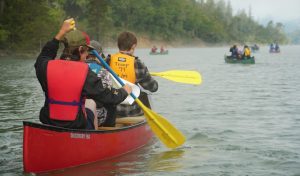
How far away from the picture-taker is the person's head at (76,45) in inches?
223

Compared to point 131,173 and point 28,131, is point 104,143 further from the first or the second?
point 28,131

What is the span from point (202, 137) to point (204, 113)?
3.18 metres

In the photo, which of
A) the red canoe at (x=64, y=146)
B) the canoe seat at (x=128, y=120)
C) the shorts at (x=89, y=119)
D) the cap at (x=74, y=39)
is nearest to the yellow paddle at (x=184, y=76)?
the canoe seat at (x=128, y=120)

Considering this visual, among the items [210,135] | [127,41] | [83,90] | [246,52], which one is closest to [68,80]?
[83,90]

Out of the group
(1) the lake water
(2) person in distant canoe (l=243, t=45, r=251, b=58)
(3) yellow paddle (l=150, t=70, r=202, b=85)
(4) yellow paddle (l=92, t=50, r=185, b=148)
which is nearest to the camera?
(1) the lake water

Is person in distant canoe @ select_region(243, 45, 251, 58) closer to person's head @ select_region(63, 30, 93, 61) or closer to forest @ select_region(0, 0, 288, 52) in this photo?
forest @ select_region(0, 0, 288, 52)

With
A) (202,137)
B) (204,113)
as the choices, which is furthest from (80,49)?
(204,113)

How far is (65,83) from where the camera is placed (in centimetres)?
571

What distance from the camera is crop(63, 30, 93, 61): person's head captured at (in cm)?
566

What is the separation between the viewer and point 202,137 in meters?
9.35

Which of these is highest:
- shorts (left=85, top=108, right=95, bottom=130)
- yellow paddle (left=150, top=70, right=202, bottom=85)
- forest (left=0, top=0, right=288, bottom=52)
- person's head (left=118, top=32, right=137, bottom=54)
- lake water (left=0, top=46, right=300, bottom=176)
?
forest (left=0, top=0, right=288, bottom=52)


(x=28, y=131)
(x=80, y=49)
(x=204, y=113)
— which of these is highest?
(x=80, y=49)

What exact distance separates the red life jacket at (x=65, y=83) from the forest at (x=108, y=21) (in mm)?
37562

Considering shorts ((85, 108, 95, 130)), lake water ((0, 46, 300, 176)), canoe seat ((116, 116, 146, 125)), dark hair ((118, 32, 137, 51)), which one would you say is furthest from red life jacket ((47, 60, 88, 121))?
canoe seat ((116, 116, 146, 125))
